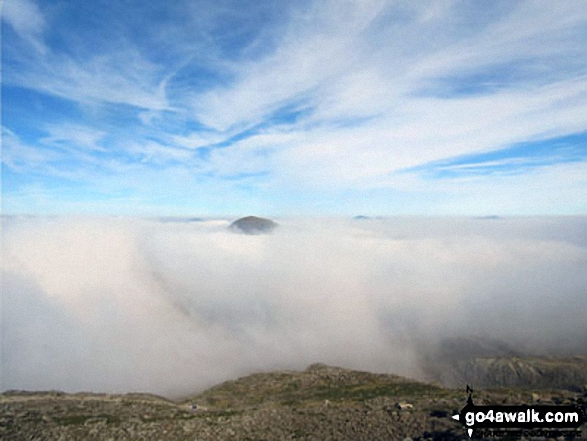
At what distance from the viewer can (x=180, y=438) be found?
83.8m

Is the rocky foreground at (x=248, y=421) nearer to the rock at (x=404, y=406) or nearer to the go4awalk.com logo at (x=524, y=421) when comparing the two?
the rock at (x=404, y=406)

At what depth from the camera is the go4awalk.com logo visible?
198ft

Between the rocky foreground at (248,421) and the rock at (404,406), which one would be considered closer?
the rocky foreground at (248,421)

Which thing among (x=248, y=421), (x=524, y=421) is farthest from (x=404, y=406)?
(x=248, y=421)

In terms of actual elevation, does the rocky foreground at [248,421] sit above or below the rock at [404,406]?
below

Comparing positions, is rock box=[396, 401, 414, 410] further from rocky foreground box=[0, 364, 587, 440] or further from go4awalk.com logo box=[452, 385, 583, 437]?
go4awalk.com logo box=[452, 385, 583, 437]

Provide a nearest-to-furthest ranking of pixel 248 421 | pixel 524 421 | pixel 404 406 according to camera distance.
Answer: pixel 524 421, pixel 404 406, pixel 248 421

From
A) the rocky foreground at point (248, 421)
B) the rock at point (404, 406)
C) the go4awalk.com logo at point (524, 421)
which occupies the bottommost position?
the rocky foreground at point (248, 421)

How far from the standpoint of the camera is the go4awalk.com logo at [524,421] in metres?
60.3

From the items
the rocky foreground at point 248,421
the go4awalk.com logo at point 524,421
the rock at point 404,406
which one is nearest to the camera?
the go4awalk.com logo at point 524,421

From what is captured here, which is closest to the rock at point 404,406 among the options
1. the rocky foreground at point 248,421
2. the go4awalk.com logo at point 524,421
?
the rocky foreground at point 248,421

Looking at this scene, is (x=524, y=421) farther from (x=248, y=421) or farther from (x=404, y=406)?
(x=248, y=421)

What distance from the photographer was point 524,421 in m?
64.8

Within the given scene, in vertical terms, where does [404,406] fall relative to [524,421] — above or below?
below
